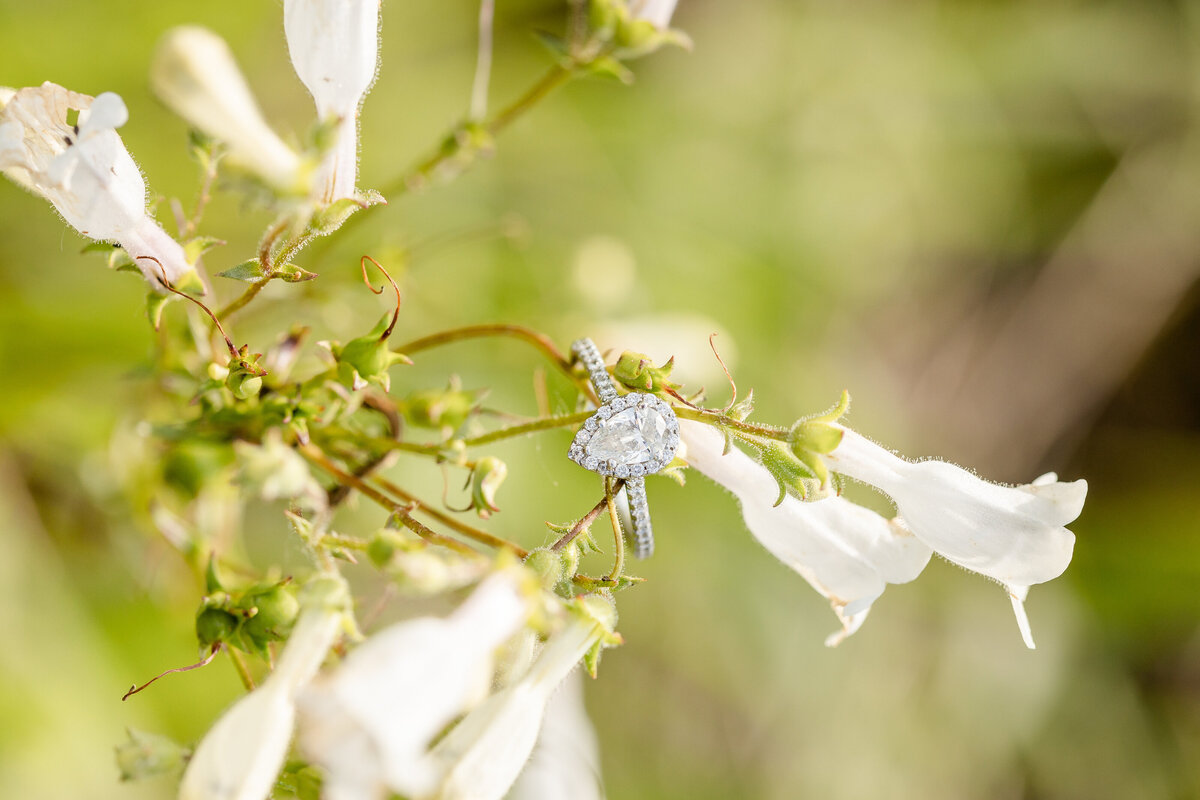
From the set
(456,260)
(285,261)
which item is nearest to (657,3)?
(285,261)

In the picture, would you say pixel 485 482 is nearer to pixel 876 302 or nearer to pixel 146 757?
pixel 146 757

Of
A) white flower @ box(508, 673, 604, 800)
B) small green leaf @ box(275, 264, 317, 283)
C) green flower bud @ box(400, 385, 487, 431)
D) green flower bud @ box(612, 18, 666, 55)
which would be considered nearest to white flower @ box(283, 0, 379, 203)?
small green leaf @ box(275, 264, 317, 283)

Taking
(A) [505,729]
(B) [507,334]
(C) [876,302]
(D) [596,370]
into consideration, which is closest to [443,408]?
(B) [507,334]

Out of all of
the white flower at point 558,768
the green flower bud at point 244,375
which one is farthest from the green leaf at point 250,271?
the white flower at point 558,768

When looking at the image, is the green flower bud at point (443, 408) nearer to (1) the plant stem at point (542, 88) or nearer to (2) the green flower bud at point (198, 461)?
(2) the green flower bud at point (198, 461)

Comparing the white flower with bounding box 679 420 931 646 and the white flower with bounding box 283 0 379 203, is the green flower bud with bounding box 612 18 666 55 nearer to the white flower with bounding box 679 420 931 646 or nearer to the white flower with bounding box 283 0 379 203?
the white flower with bounding box 283 0 379 203

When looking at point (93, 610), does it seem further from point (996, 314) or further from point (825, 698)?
point (996, 314)
